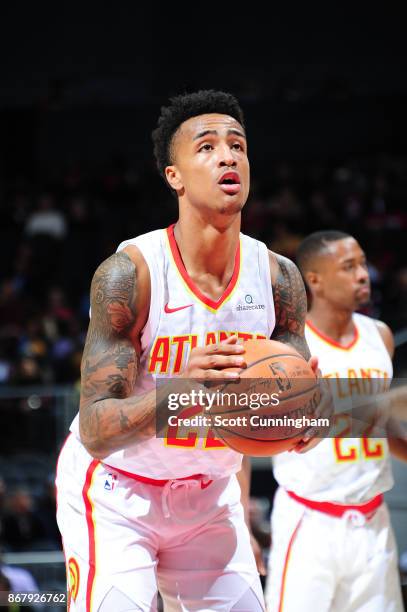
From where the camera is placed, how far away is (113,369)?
3.29 m

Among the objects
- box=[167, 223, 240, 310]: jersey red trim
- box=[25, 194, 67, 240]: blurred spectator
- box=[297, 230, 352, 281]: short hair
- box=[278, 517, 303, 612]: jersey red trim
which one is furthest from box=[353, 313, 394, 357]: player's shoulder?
box=[25, 194, 67, 240]: blurred spectator

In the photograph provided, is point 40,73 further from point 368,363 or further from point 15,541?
point 368,363

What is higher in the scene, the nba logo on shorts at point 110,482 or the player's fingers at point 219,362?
the player's fingers at point 219,362

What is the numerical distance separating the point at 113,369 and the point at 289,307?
0.81 meters

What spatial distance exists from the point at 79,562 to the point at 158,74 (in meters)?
13.4

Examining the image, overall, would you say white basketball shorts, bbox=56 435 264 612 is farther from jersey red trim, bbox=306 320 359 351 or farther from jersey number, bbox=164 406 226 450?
jersey red trim, bbox=306 320 359 351

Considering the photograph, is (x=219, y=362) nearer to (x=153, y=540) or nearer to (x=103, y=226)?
(x=153, y=540)

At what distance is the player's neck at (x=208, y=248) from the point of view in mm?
3592

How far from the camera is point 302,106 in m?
16.7

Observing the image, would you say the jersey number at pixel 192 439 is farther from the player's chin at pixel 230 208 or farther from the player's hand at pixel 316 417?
the player's chin at pixel 230 208

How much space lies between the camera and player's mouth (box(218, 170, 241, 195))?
3479 mm

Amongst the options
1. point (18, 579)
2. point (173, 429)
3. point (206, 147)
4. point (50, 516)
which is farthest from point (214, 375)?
point (50, 516)

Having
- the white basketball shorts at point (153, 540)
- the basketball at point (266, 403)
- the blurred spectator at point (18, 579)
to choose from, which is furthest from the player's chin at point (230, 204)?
the blurred spectator at point (18, 579)

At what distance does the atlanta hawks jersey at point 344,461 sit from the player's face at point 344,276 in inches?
14.1
